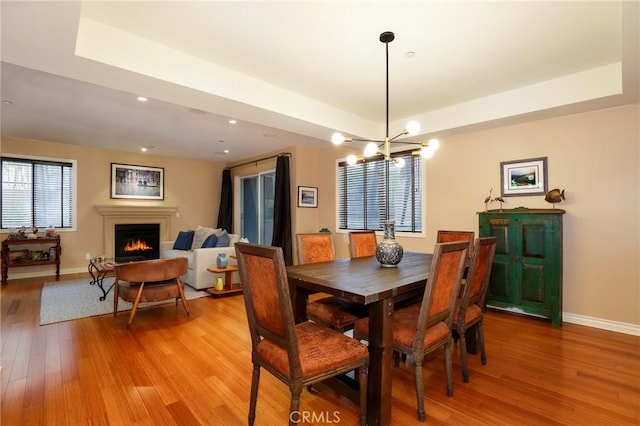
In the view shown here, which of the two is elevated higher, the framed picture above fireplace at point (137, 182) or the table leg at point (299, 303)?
the framed picture above fireplace at point (137, 182)

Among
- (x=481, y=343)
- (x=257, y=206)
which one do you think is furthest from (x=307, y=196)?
(x=481, y=343)

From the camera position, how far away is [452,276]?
1.97 metres

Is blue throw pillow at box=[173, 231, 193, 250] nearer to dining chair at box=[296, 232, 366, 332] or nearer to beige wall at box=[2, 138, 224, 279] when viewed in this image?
beige wall at box=[2, 138, 224, 279]

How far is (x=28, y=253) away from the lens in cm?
559

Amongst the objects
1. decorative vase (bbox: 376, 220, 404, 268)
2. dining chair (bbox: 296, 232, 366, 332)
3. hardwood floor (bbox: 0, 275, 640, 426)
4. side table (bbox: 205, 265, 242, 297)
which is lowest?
hardwood floor (bbox: 0, 275, 640, 426)

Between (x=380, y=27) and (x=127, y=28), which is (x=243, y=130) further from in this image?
(x=380, y=27)

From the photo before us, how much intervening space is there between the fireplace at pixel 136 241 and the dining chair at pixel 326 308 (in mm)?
5262

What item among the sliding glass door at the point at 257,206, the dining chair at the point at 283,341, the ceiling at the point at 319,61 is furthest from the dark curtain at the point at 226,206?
the dining chair at the point at 283,341

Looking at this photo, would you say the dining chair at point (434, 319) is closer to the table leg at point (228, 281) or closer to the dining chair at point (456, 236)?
the dining chair at point (456, 236)

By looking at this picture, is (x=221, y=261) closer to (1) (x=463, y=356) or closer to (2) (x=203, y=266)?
(2) (x=203, y=266)

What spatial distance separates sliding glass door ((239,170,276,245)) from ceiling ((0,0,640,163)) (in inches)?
107

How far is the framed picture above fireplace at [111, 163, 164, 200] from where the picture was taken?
6.64m

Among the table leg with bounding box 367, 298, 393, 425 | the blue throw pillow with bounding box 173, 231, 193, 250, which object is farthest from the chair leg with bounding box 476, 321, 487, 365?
the blue throw pillow with bounding box 173, 231, 193, 250

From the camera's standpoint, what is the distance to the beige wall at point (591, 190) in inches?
125
